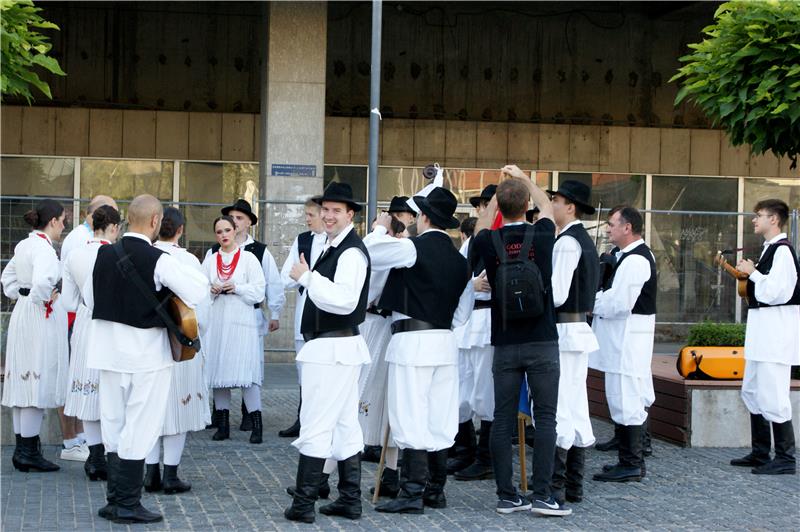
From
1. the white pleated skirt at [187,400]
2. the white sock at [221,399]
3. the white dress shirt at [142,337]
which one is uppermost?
the white dress shirt at [142,337]

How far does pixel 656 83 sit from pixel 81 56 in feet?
34.5

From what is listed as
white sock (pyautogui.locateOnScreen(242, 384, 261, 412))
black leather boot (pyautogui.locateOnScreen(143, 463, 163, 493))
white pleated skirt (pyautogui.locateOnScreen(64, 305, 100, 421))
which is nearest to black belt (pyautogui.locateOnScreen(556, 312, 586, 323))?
black leather boot (pyautogui.locateOnScreen(143, 463, 163, 493))

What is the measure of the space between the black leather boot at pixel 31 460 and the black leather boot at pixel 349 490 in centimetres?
272

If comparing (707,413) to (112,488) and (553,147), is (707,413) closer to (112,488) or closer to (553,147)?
(112,488)

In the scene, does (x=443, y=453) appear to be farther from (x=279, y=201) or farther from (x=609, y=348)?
(x=279, y=201)

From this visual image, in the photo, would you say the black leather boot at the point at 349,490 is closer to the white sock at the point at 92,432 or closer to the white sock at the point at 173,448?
the white sock at the point at 173,448

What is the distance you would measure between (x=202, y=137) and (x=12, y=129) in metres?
3.17

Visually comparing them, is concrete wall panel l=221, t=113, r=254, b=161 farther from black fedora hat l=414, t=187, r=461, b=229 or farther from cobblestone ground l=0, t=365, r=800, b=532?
black fedora hat l=414, t=187, r=461, b=229

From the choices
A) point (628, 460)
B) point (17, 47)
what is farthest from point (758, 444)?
point (17, 47)

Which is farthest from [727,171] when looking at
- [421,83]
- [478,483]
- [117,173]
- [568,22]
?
[478,483]

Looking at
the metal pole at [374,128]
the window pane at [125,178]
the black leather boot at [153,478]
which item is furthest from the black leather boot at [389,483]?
the window pane at [125,178]

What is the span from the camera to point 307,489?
22.9 ft

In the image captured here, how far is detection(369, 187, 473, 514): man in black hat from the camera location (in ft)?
24.3

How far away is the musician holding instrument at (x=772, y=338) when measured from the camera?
30.4 ft
